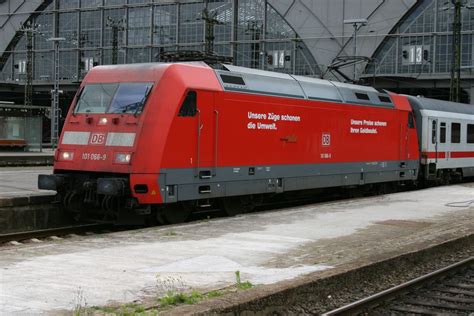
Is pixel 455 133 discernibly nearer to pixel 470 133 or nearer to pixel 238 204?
pixel 470 133

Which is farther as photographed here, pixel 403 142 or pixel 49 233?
pixel 403 142

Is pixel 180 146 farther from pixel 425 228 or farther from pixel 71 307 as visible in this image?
pixel 71 307

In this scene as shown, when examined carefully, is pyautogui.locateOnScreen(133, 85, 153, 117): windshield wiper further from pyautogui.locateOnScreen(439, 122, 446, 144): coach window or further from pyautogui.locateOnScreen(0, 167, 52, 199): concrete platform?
pyautogui.locateOnScreen(439, 122, 446, 144): coach window

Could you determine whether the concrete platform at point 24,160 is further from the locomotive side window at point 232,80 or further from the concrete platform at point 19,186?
the locomotive side window at point 232,80

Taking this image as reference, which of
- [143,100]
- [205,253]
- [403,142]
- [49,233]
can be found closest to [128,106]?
[143,100]

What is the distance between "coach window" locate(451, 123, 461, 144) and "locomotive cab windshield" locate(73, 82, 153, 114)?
15798mm

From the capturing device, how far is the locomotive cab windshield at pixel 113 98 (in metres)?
12.3

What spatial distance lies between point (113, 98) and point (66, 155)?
1539 millimetres

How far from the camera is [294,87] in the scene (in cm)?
1570

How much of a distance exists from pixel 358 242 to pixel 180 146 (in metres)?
4.05

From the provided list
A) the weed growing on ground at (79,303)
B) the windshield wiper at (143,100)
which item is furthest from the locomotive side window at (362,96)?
the weed growing on ground at (79,303)

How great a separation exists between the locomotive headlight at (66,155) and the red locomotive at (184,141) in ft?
0.07

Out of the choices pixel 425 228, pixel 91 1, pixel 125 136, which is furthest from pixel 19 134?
pixel 91 1

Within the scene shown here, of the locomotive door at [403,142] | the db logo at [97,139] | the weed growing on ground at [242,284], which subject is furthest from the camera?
the locomotive door at [403,142]
